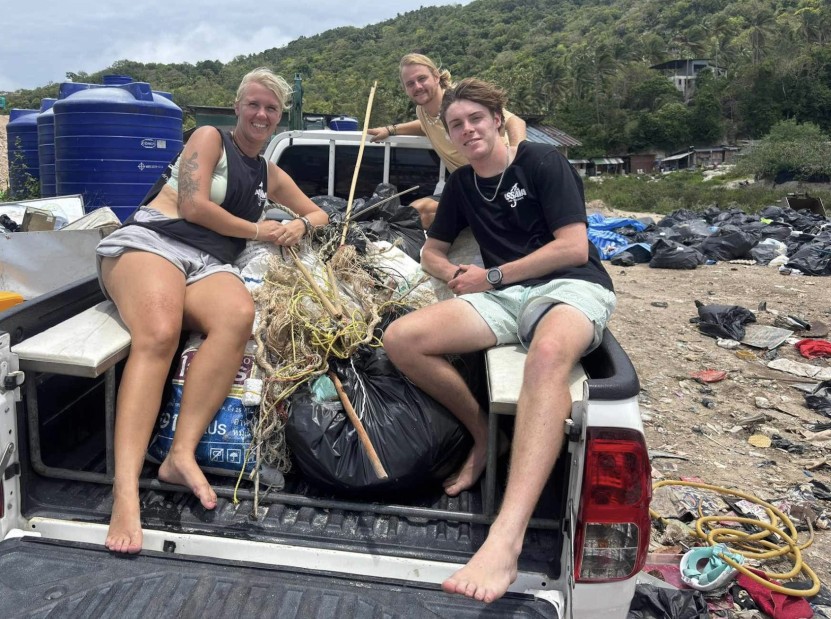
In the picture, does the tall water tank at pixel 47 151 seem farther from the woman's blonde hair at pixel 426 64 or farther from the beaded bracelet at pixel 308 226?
the beaded bracelet at pixel 308 226

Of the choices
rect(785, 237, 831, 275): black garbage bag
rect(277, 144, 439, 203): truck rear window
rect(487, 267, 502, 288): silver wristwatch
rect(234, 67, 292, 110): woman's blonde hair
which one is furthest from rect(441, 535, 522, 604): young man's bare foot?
rect(785, 237, 831, 275): black garbage bag

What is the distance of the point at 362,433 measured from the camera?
7.29 ft

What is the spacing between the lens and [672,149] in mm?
70625

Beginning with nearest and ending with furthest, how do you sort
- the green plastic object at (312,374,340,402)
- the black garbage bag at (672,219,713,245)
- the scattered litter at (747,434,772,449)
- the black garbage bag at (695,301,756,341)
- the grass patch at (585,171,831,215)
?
the green plastic object at (312,374,340,402)
the scattered litter at (747,434,772,449)
the black garbage bag at (695,301,756,341)
the black garbage bag at (672,219,713,245)
the grass patch at (585,171,831,215)

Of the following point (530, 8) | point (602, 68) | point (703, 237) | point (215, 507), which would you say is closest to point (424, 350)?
point (215, 507)

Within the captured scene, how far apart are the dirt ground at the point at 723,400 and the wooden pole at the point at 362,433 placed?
7.66ft

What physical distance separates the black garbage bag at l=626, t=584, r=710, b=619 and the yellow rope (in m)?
0.34

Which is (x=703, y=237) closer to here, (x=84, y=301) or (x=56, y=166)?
(x=56, y=166)

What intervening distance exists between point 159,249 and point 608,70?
291ft

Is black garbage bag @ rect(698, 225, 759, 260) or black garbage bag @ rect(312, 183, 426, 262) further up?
black garbage bag @ rect(312, 183, 426, 262)

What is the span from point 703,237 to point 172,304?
14.3 metres

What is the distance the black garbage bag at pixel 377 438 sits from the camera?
220cm

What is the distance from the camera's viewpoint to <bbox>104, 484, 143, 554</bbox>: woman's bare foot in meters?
1.94

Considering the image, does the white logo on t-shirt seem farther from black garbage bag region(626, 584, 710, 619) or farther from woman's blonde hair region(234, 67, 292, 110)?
black garbage bag region(626, 584, 710, 619)
